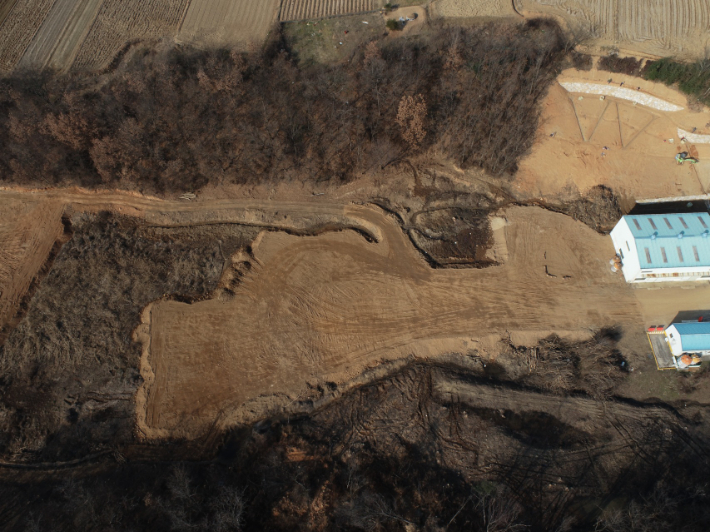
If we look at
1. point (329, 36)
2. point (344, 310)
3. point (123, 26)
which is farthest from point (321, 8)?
point (344, 310)

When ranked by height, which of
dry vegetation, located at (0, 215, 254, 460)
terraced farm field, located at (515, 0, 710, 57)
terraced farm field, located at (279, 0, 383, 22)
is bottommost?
dry vegetation, located at (0, 215, 254, 460)

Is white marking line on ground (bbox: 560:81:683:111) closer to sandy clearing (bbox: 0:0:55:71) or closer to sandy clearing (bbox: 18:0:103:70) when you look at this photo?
sandy clearing (bbox: 18:0:103:70)

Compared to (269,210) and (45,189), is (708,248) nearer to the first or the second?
(269,210)

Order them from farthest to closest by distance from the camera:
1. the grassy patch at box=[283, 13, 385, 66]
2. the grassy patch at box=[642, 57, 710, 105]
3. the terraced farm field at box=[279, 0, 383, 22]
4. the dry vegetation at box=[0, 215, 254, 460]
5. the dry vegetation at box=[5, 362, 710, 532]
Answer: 1. the terraced farm field at box=[279, 0, 383, 22]
2. the grassy patch at box=[283, 13, 385, 66]
3. the grassy patch at box=[642, 57, 710, 105]
4. the dry vegetation at box=[0, 215, 254, 460]
5. the dry vegetation at box=[5, 362, 710, 532]

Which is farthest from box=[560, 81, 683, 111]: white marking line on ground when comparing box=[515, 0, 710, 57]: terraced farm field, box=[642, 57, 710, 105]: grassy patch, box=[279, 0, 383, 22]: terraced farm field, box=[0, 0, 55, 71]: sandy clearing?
box=[0, 0, 55, 71]: sandy clearing

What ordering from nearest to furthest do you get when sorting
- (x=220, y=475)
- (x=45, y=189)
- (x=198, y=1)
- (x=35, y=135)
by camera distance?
1. (x=220, y=475)
2. (x=35, y=135)
3. (x=45, y=189)
4. (x=198, y=1)

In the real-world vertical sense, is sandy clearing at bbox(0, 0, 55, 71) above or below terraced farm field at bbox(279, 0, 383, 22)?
below

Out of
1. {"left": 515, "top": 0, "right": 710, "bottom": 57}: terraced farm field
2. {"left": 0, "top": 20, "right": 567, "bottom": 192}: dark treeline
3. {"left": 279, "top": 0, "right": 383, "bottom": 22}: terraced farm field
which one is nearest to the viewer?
{"left": 0, "top": 20, "right": 567, "bottom": 192}: dark treeline

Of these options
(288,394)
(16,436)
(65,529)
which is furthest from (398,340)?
(16,436)
